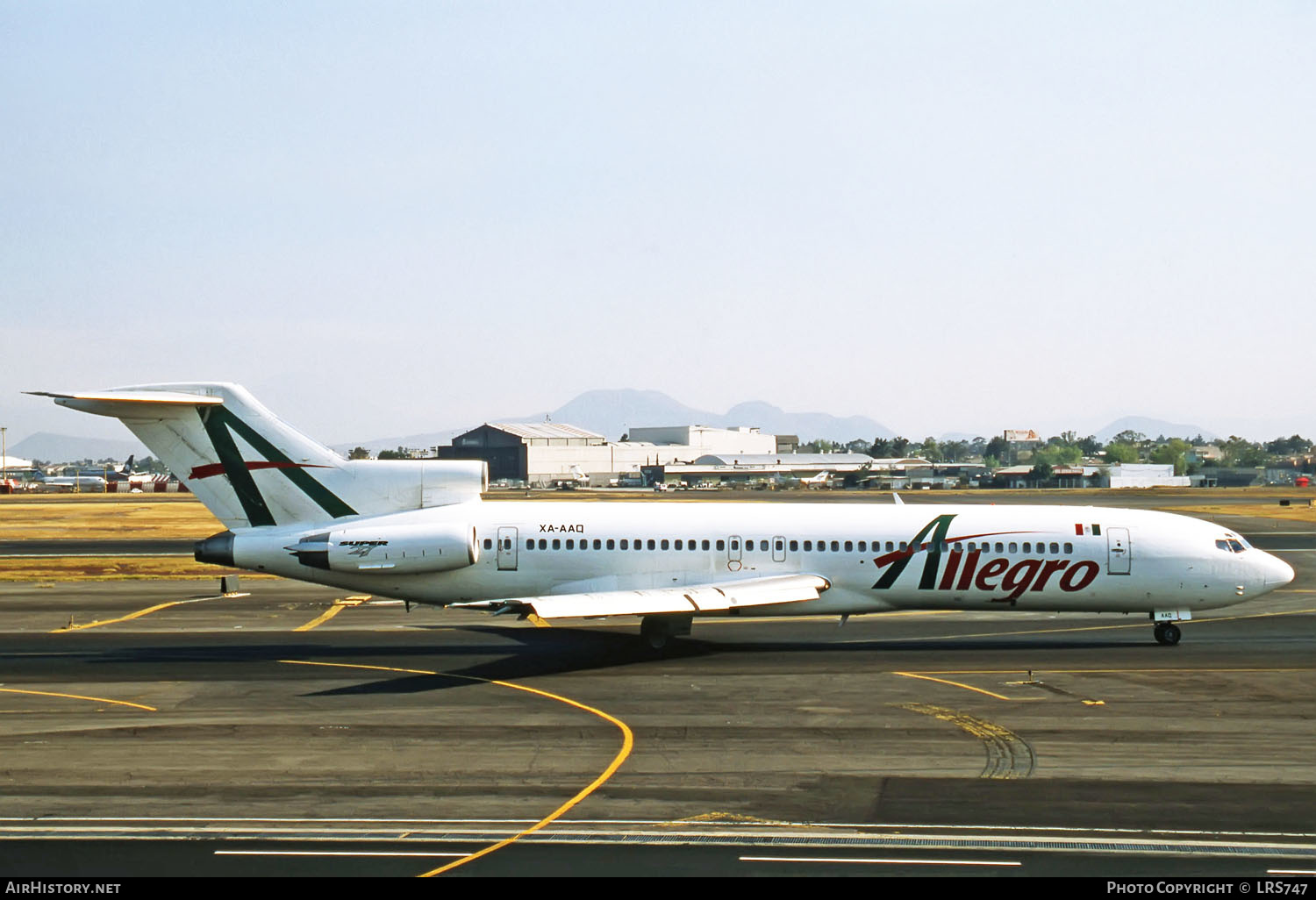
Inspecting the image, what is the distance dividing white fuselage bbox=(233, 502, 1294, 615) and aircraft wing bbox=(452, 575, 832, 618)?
1.47ft

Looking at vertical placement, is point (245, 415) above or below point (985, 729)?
above

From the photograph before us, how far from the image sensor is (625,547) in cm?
2825

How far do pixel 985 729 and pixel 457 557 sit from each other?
539 inches

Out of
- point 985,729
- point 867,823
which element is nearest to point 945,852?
point 867,823

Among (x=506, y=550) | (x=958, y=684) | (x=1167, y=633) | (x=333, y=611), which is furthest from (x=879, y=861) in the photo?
(x=333, y=611)

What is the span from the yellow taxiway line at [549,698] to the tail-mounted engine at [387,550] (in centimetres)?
248

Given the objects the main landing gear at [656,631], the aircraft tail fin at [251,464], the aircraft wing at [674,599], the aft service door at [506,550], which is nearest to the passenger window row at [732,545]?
the aft service door at [506,550]

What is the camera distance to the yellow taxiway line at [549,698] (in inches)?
510

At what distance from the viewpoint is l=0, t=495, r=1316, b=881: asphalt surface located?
13.1 meters

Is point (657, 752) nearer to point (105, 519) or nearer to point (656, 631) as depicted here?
point (656, 631)

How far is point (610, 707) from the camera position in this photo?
21375 mm

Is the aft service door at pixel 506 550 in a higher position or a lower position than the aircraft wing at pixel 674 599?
higher

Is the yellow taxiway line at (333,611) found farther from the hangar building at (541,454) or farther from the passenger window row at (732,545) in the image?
the hangar building at (541,454)
